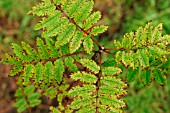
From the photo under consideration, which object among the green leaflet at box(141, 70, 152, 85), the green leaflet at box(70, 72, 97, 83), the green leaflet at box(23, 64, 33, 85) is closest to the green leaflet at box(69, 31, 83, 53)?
the green leaflet at box(70, 72, 97, 83)

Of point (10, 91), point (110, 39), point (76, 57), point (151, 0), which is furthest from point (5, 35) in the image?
point (76, 57)

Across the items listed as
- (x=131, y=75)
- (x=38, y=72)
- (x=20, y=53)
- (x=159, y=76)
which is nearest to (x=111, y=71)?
(x=131, y=75)

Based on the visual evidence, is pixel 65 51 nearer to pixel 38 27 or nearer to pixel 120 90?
pixel 38 27

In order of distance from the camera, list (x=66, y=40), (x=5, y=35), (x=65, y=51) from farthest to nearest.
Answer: (x=5, y=35), (x=65, y=51), (x=66, y=40)

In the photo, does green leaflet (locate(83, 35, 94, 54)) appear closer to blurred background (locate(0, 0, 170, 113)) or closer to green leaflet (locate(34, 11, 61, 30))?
green leaflet (locate(34, 11, 61, 30))

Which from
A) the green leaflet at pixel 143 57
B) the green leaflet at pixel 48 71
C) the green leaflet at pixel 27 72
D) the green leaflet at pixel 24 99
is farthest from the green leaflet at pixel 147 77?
the green leaflet at pixel 24 99
